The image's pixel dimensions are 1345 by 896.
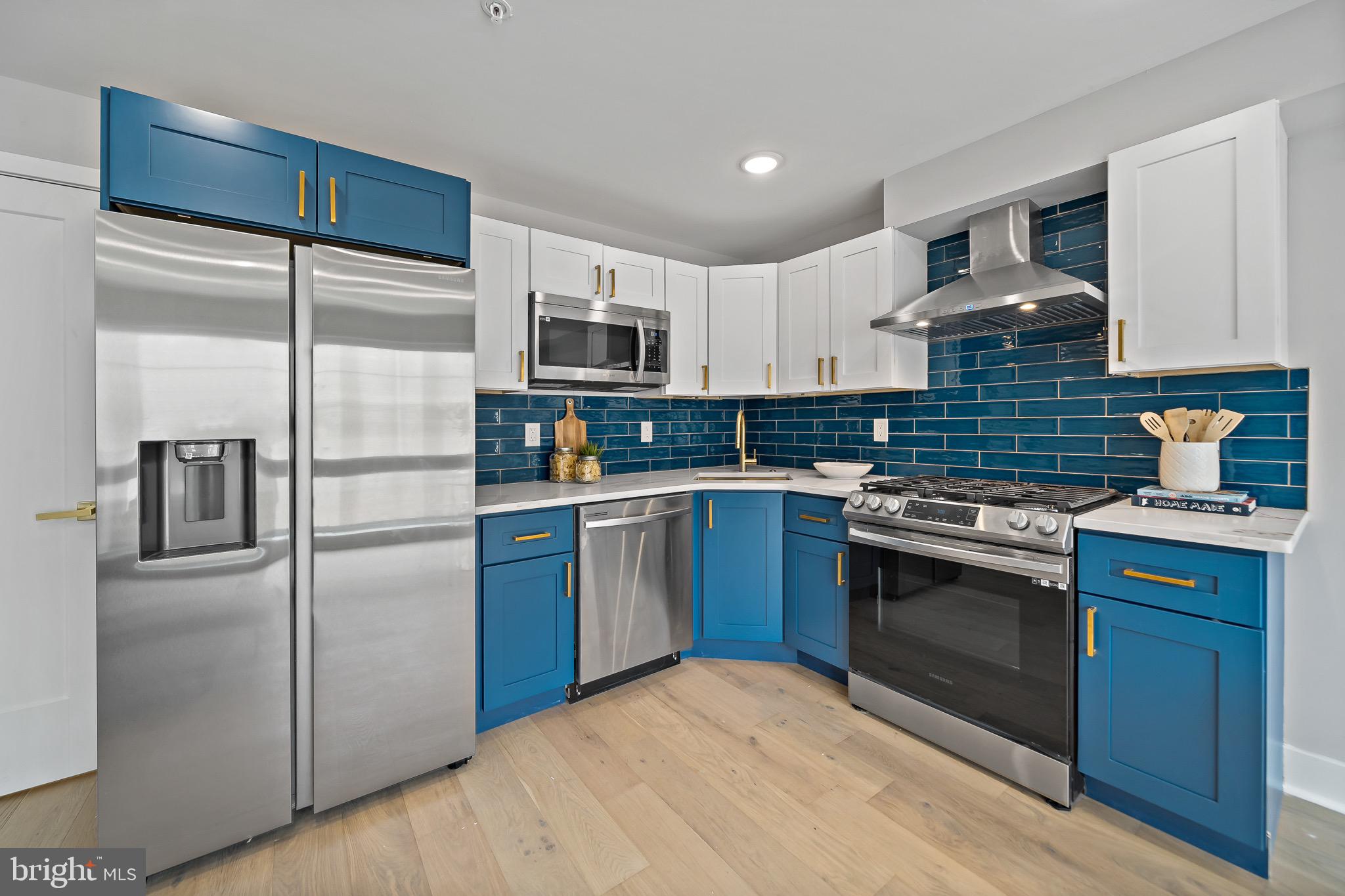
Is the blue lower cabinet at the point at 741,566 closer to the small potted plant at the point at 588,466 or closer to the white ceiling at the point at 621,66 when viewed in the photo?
the small potted plant at the point at 588,466

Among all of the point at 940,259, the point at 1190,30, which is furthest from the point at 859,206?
the point at 1190,30

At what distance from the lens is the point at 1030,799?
69.4 inches

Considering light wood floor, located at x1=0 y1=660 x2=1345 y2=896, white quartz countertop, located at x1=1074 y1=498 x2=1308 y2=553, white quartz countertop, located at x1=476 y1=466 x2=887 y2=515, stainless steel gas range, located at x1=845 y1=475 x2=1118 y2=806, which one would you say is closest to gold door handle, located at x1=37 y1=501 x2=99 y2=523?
light wood floor, located at x1=0 y1=660 x2=1345 y2=896

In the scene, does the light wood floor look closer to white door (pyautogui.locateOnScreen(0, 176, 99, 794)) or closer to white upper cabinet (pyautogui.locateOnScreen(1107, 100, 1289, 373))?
white door (pyautogui.locateOnScreen(0, 176, 99, 794))

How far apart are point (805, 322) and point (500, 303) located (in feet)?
5.55

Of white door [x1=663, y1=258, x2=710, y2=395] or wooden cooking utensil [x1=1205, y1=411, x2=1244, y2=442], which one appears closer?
wooden cooking utensil [x1=1205, y1=411, x2=1244, y2=442]

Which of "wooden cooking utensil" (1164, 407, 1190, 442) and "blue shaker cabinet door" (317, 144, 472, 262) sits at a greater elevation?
"blue shaker cabinet door" (317, 144, 472, 262)

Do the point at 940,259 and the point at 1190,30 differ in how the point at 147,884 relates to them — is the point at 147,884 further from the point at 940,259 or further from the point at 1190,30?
the point at 1190,30

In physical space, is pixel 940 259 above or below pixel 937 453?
above

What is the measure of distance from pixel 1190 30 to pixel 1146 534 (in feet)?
5.31

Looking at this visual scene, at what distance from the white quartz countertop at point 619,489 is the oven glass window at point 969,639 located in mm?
463

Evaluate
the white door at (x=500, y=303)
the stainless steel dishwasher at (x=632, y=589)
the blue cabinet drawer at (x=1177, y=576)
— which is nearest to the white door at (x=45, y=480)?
the white door at (x=500, y=303)

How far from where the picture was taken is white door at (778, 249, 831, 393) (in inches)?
115

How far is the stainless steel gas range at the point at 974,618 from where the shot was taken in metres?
1.73
